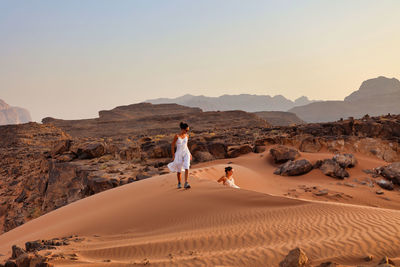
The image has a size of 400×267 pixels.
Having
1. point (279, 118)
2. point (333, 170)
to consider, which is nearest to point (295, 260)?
point (333, 170)

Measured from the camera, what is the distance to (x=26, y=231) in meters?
6.61

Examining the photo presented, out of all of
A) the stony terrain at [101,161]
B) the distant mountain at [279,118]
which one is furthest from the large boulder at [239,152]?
the distant mountain at [279,118]

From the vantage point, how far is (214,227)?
4.81 metres

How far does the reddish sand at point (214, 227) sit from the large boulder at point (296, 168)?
5.68 feet

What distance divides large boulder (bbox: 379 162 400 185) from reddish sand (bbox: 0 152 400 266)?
37.0 inches

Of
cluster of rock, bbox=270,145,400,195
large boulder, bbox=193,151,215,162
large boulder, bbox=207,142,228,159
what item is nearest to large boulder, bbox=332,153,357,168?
cluster of rock, bbox=270,145,400,195

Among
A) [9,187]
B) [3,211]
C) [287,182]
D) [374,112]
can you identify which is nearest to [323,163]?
[287,182]

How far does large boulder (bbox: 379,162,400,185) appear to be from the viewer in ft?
32.1

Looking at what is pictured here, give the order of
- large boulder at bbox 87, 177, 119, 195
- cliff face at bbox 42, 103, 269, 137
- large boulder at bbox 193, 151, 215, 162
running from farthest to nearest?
cliff face at bbox 42, 103, 269, 137 → large boulder at bbox 193, 151, 215, 162 → large boulder at bbox 87, 177, 119, 195

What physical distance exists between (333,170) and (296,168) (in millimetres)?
1272

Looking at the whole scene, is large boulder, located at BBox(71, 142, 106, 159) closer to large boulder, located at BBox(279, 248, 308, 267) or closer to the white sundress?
the white sundress

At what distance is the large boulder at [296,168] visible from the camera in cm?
1077

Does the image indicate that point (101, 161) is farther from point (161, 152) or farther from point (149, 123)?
point (149, 123)

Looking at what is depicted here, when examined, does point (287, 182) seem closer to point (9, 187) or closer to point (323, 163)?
point (323, 163)
